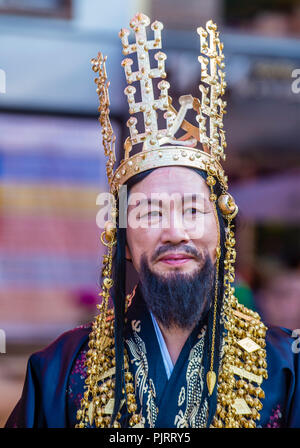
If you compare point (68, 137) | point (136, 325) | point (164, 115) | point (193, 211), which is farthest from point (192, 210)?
point (68, 137)

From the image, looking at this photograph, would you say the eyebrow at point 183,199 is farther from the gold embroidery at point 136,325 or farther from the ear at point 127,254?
the gold embroidery at point 136,325

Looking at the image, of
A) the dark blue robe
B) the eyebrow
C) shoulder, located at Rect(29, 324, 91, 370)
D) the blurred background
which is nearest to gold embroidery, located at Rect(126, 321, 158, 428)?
the dark blue robe

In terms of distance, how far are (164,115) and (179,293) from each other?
0.43m

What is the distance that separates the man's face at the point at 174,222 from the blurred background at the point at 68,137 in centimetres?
260

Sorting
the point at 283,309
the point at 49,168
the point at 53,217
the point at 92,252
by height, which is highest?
the point at 49,168

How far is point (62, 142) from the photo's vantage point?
166 inches

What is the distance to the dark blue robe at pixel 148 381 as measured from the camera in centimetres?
139

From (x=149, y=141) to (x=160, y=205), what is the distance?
165mm

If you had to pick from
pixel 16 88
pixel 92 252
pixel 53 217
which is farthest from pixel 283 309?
pixel 16 88

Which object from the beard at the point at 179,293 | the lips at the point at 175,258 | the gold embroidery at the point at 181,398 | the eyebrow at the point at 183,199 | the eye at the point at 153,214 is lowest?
the gold embroidery at the point at 181,398

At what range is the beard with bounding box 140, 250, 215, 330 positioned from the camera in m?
1.38

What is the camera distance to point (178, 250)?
1345mm

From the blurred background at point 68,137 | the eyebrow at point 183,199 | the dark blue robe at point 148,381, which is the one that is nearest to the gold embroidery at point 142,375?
the dark blue robe at point 148,381
